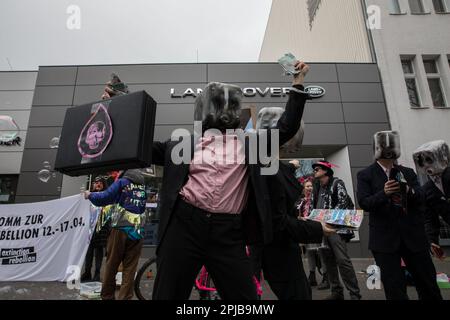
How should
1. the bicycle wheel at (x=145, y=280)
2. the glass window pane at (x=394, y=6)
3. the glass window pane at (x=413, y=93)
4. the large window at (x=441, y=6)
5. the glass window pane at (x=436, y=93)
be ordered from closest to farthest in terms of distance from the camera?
the bicycle wheel at (x=145, y=280) < the glass window pane at (x=413, y=93) < the glass window pane at (x=436, y=93) < the glass window pane at (x=394, y=6) < the large window at (x=441, y=6)

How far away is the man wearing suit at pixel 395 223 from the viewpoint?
8.46ft

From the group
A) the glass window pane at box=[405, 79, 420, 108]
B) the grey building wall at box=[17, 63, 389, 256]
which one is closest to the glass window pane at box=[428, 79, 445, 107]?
the glass window pane at box=[405, 79, 420, 108]

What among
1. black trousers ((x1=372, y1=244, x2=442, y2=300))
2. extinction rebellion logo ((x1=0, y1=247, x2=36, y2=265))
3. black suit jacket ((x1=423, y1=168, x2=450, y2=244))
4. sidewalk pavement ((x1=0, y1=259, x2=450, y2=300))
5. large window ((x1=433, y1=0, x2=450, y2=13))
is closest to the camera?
black trousers ((x1=372, y1=244, x2=442, y2=300))

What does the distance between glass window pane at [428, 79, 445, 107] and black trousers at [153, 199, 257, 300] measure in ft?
38.4

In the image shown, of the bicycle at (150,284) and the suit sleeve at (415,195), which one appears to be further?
the bicycle at (150,284)

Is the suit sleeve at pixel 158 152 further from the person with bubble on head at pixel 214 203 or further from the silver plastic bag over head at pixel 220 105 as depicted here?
the silver plastic bag over head at pixel 220 105

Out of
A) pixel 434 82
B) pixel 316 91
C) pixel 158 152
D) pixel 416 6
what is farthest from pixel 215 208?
pixel 416 6

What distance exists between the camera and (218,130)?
1.95 metres

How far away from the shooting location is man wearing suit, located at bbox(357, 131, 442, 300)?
258 centimetres

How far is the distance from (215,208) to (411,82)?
11580 mm

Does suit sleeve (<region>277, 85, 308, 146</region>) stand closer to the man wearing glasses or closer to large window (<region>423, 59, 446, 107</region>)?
the man wearing glasses

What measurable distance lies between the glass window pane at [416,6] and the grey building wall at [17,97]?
1442cm

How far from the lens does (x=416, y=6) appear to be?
1144cm

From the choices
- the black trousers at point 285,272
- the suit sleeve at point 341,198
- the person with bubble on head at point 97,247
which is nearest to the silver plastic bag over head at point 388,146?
the suit sleeve at point 341,198
